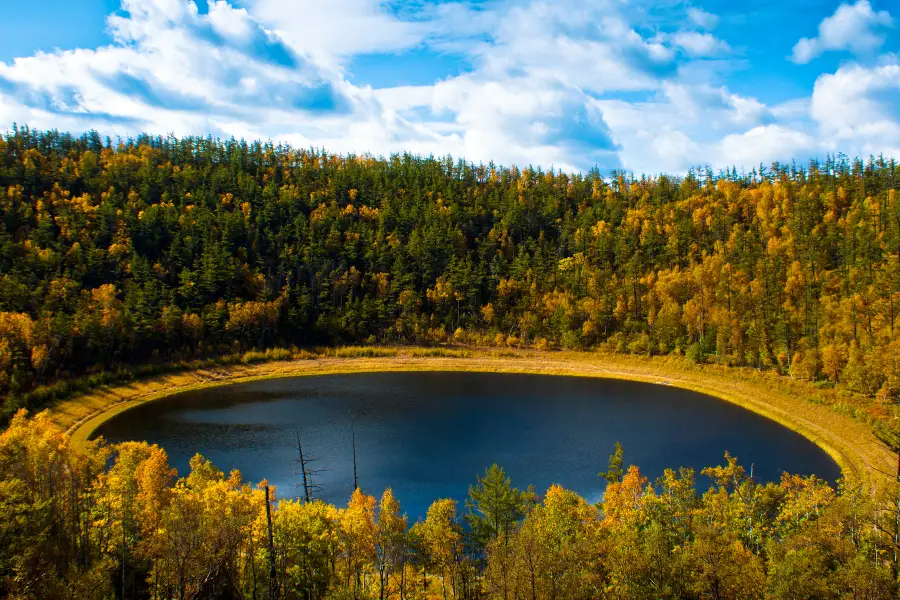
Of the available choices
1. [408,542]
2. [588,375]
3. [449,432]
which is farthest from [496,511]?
[588,375]

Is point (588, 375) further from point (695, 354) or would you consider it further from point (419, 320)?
point (419, 320)

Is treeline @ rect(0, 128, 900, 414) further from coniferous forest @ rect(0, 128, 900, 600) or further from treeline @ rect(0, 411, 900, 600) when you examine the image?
treeline @ rect(0, 411, 900, 600)

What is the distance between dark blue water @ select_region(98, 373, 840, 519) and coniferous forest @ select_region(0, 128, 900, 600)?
4.61 m

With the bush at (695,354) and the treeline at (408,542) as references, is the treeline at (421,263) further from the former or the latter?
the treeline at (408,542)

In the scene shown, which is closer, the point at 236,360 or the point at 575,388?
the point at 575,388

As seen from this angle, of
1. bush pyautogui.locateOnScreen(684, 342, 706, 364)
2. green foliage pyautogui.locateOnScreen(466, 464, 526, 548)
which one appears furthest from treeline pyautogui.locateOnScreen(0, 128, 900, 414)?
green foliage pyautogui.locateOnScreen(466, 464, 526, 548)

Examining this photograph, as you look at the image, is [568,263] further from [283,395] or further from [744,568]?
[744,568]

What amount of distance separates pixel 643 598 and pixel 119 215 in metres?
106

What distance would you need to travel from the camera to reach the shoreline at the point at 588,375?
53.5 metres

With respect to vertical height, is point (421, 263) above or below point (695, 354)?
above

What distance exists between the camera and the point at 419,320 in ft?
341

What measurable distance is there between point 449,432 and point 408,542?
30.4 metres

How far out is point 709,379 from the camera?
7762 centimetres

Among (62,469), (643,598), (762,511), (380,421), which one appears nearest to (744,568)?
(643,598)
